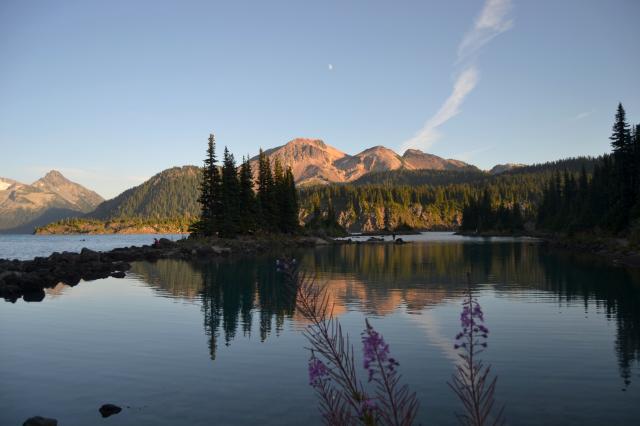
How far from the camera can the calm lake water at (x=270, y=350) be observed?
1235 cm

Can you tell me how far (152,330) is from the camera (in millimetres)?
21969

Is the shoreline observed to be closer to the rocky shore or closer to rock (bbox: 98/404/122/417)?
the rocky shore

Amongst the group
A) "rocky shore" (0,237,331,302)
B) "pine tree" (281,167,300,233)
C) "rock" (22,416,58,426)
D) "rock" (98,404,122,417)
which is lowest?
"rock" (98,404,122,417)

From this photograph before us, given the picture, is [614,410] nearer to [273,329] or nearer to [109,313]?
[273,329]

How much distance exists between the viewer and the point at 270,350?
18.0 meters

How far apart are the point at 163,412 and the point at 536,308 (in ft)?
67.9

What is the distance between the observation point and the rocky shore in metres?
35.7

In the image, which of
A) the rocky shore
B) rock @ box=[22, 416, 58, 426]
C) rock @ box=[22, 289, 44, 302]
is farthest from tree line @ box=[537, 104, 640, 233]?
rock @ box=[22, 416, 58, 426]

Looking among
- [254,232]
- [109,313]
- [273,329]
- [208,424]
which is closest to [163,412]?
[208,424]

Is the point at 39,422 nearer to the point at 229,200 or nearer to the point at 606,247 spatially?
the point at 606,247

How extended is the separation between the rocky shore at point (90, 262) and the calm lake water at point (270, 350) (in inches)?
121

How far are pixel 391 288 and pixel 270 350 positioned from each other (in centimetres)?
1828

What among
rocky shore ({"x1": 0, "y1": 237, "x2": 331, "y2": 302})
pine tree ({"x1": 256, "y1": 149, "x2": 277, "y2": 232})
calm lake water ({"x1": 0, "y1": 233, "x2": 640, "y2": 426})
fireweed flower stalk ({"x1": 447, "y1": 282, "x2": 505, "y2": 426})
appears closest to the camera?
fireweed flower stalk ({"x1": 447, "y1": 282, "x2": 505, "y2": 426})

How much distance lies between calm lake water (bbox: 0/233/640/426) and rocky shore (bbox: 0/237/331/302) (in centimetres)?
307
